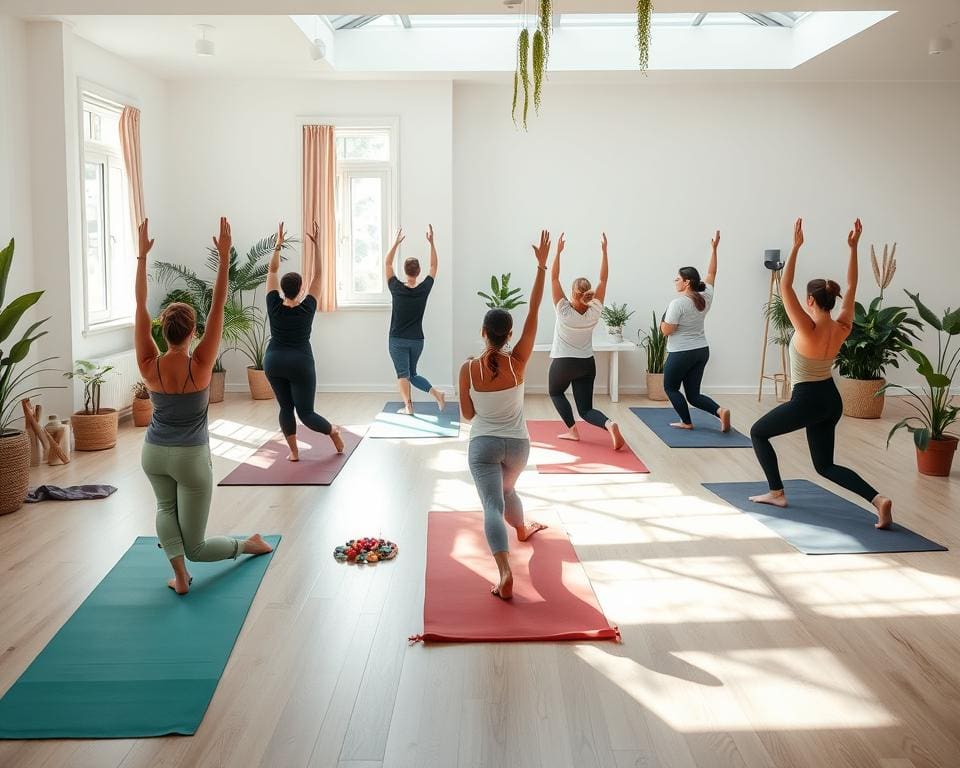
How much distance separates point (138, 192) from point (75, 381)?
6.12 ft

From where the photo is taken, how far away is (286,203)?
8.79 metres

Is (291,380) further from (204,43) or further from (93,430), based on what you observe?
(204,43)

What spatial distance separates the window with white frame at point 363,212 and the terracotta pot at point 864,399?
14.1 ft

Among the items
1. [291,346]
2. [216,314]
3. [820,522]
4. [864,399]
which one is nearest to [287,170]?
[291,346]

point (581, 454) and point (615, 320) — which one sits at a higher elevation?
point (615, 320)

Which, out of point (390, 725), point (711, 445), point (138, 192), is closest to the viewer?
point (390, 725)

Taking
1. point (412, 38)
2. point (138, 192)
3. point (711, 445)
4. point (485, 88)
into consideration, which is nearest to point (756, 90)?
point (485, 88)

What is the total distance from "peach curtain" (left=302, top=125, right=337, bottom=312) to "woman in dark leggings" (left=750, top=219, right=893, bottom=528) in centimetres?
505

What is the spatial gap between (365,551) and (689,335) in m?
3.48

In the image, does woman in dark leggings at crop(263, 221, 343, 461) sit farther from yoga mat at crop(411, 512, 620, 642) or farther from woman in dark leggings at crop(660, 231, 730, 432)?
woman in dark leggings at crop(660, 231, 730, 432)

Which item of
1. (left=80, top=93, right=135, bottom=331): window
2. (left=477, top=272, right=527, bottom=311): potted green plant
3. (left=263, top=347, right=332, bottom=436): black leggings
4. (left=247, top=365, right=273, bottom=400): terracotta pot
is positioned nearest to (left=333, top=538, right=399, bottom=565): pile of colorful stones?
(left=263, top=347, right=332, bottom=436): black leggings

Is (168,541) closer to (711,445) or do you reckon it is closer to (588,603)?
(588,603)

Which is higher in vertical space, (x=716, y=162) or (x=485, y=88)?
(x=485, y=88)

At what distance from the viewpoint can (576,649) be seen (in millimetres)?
3221
